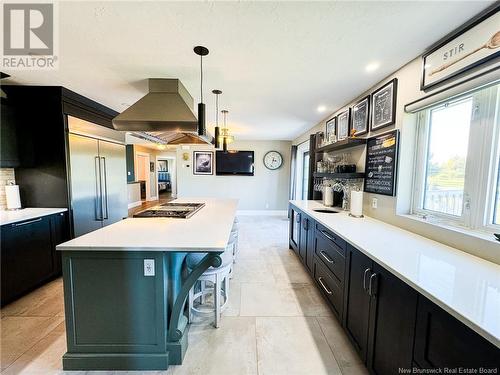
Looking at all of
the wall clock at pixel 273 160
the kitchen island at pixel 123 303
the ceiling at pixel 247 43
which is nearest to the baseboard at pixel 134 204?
the wall clock at pixel 273 160

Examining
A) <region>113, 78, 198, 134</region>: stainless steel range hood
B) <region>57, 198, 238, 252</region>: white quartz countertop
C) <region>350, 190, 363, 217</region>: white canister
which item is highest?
<region>113, 78, 198, 134</region>: stainless steel range hood

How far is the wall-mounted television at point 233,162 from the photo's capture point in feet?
21.6

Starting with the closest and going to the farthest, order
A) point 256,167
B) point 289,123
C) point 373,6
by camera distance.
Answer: point 373,6
point 289,123
point 256,167

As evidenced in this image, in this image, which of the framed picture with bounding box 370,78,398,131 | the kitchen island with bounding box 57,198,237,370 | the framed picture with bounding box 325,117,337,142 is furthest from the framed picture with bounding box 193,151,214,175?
the kitchen island with bounding box 57,198,237,370

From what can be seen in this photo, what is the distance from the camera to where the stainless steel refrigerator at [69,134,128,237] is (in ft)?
9.57

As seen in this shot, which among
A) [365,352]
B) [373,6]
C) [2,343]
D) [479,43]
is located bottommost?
[2,343]

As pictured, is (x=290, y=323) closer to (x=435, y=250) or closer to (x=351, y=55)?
(x=435, y=250)

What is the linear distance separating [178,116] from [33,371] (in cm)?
222

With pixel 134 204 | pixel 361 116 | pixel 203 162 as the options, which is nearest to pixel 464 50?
pixel 361 116

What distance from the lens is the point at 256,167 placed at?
675 centimetres

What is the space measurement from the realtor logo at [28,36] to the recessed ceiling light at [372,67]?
254 centimetres

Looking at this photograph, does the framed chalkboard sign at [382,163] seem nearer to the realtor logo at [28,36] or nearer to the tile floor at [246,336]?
the tile floor at [246,336]

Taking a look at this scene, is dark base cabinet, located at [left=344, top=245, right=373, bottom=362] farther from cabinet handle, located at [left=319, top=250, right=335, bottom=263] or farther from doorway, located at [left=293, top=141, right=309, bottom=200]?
doorway, located at [left=293, top=141, right=309, bottom=200]

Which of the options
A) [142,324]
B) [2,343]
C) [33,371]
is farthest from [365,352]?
[2,343]
